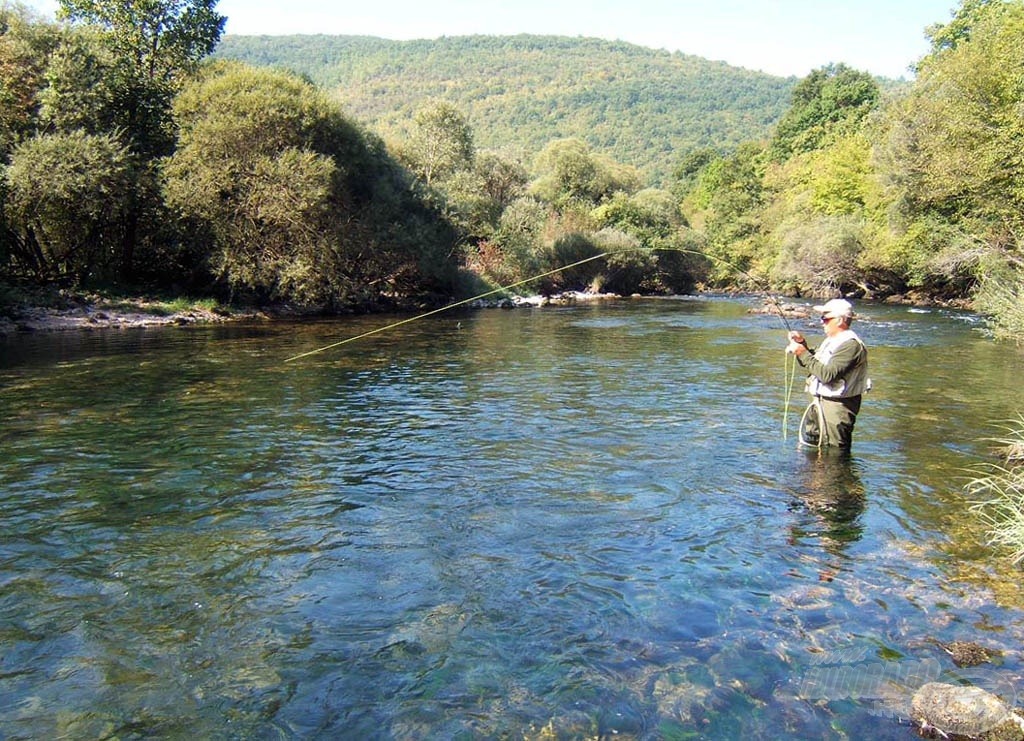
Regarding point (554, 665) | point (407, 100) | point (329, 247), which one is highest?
point (407, 100)

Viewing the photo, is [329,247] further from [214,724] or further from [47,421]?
[214,724]

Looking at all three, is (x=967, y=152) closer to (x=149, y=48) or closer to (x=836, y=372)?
(x=836, y=372)

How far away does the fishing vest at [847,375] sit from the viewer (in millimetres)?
9602

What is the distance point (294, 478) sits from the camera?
9.58 m

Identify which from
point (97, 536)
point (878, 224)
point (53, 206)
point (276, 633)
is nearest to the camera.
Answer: point (276, 633)

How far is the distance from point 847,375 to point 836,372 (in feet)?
0.65

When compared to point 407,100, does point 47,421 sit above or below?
below

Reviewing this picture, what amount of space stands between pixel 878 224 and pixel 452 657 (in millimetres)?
48440

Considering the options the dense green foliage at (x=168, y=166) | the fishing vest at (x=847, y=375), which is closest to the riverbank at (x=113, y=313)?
the dense green foliage at (x=168, y=166)

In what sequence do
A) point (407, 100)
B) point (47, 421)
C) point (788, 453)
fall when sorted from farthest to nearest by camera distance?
point (407, 100) → point (47, 421) → point (788, 453)

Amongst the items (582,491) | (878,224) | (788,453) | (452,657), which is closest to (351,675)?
(452,657)

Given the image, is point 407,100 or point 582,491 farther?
point 407,100

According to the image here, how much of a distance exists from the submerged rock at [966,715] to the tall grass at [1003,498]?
2947 millimetres

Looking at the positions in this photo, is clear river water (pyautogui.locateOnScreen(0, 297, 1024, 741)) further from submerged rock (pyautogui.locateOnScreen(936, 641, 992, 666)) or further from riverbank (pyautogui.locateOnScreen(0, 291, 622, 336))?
riverbank (pyautogui.locateOnScreen(0, 291, 622, 336))
